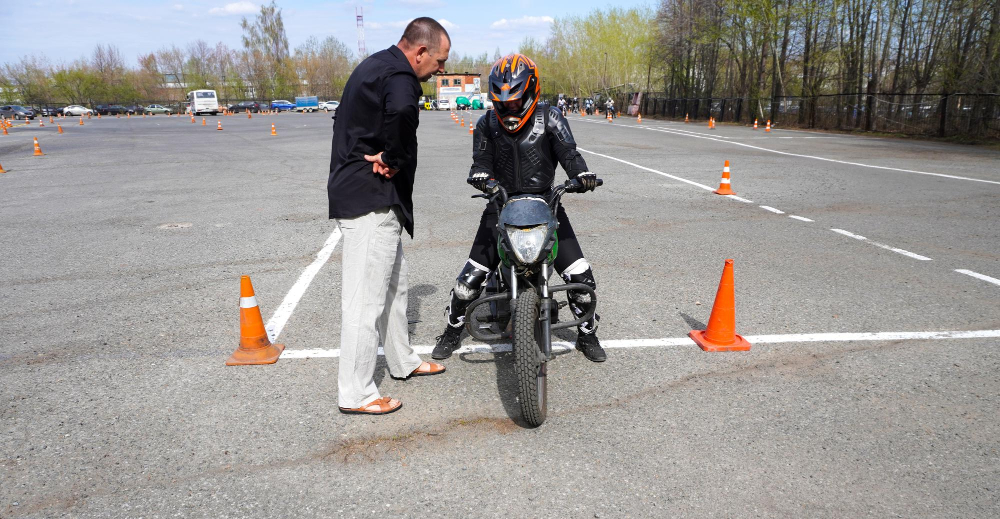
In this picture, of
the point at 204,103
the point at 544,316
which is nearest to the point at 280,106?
the point at 204,103

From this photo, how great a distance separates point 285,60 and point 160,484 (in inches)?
4729

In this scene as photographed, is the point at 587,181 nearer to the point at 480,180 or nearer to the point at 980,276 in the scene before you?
the point at 480,180

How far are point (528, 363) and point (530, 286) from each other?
602 millimetres

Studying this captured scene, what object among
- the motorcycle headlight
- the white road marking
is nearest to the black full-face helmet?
the motorcycle headlight

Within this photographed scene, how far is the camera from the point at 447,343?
4.38 meters

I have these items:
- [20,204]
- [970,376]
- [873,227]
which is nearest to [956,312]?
[970,376]

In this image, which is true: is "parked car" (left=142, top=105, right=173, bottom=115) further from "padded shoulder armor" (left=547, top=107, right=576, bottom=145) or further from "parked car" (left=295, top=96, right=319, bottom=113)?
"padded shoulder armor" (left=547, top=107, right=576, bottom=145)

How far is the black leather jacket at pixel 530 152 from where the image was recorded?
3.93 meters

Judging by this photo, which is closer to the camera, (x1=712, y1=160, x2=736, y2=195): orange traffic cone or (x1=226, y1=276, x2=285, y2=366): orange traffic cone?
(x1=226, y1=276, x2=285, y2=366): orange traffic cone

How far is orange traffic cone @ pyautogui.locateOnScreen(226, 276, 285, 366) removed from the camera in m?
4.19

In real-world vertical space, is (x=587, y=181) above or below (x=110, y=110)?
below

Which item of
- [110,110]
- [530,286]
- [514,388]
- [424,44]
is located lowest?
[514,388]

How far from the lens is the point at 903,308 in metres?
5.20

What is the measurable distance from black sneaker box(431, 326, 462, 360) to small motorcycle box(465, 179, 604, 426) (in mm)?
632
